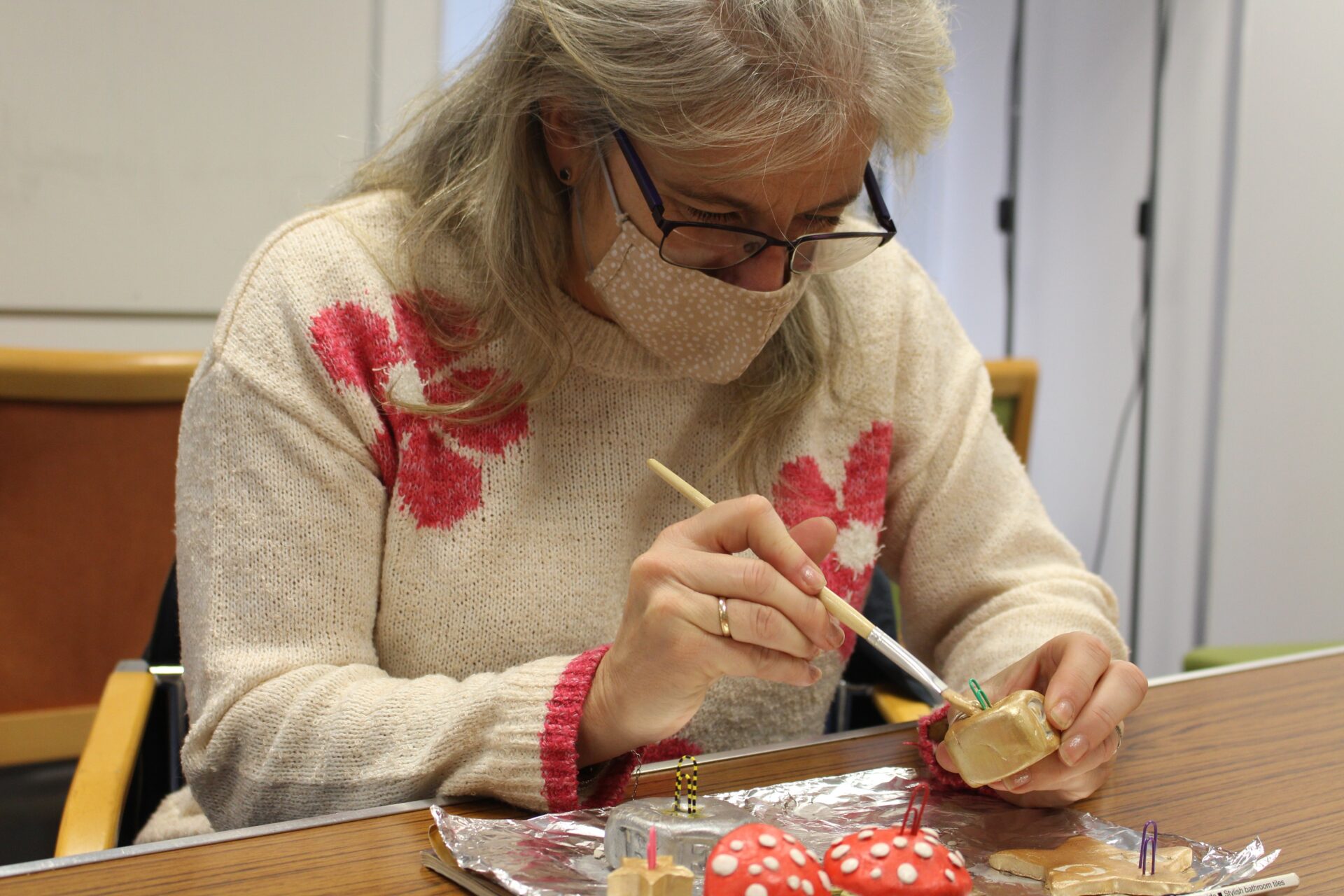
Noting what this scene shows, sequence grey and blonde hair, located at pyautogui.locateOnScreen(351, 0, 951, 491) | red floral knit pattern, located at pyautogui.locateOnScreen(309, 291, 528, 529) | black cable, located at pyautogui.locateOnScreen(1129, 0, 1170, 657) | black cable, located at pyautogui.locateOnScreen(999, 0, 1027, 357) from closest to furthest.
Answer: grey and blonde hair, located at pyautogui.locateOnScreen(351, 0, 951, 491) → red floral knit pattern, located at pyautogui.locateOnScreen(309, 291, 528, 529) → black cable, located at pyautogui.locateOnScreen(1129, 0, 1170, 657) → black cable, located at pyautogui.locateOnScreen(999, 0, 1027, 357)

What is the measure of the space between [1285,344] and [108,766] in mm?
2313

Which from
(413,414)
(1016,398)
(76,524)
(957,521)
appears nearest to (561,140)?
(413,414)

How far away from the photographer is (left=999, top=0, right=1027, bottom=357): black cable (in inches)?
124

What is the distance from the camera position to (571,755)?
2.61 feet

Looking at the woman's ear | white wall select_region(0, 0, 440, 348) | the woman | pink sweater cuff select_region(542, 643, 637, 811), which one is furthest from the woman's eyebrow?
white wall select_region(0, 0, 440, 348)

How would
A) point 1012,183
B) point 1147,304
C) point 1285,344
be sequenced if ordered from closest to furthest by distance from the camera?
point 1285,344
point 1147,304
point 1012,183

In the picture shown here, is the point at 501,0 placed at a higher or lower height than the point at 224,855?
higher

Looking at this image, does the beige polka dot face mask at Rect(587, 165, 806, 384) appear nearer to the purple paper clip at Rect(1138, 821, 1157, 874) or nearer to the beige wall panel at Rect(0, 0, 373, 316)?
the purple paper clip at Rect(1138, 821, 1157, 874)

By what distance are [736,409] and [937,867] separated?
0.60 meters

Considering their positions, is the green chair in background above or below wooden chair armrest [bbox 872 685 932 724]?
below

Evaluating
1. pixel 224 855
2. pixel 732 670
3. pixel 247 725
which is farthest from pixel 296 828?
pixel 732 670

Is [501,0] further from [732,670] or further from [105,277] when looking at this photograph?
[105,277]

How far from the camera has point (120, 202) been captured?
2197mm

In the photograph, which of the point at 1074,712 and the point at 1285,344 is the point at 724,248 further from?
the point at 1285,344
